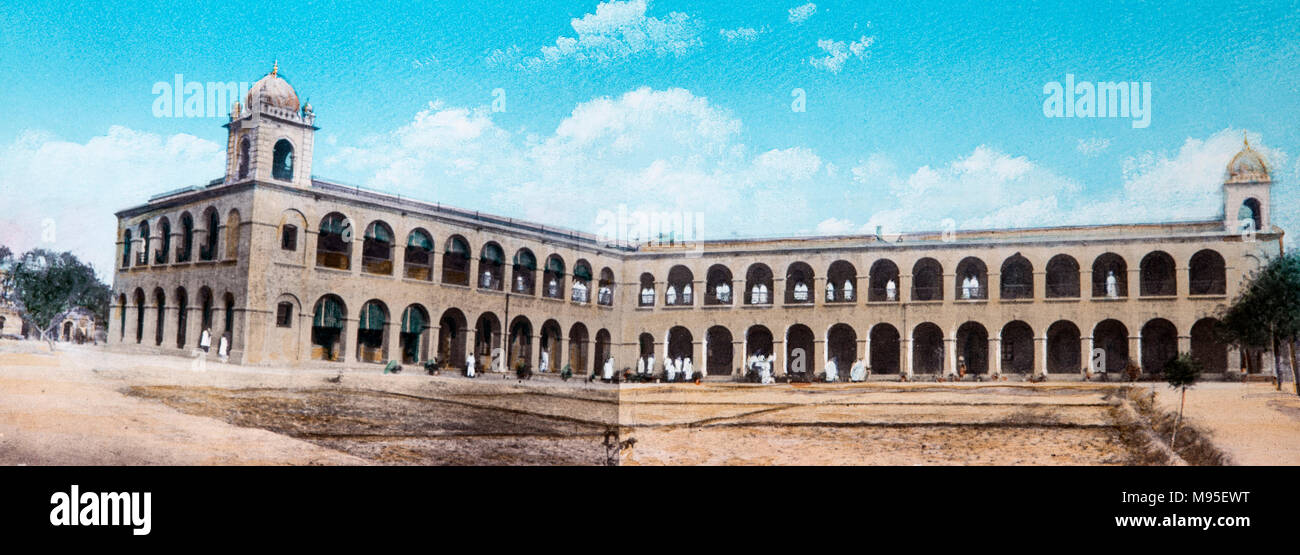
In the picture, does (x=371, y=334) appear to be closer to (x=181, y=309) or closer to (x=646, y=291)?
(x=181, y=309)

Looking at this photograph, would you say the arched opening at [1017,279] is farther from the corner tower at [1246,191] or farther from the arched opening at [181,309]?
the arched opening at [181,309]

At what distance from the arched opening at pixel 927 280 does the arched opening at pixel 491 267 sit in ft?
18.1

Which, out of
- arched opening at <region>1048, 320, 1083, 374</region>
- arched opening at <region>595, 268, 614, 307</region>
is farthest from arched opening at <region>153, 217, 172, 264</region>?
arched opening at <region>1048, 320, 1083, 374</region>

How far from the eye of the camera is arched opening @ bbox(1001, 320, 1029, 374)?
424 inches

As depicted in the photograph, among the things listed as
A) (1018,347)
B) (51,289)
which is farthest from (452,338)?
(1018,347)

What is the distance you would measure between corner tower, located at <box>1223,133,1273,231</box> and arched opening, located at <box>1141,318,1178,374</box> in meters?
1.36

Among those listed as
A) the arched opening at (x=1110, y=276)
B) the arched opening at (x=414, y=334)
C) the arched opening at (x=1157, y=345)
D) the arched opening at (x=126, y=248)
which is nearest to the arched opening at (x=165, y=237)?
the arched opening at (x=126, y=248)

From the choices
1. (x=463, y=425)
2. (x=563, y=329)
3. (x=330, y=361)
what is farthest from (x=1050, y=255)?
(x=330, y=361)

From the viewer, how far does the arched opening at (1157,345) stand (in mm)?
9680

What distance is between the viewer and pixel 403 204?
10.7m

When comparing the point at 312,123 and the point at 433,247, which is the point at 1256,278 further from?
the point at 312,123

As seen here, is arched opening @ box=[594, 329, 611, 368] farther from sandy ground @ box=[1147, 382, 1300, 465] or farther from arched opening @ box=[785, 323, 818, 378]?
sandy ground @ box=[1147, 382, 1300, 465]
